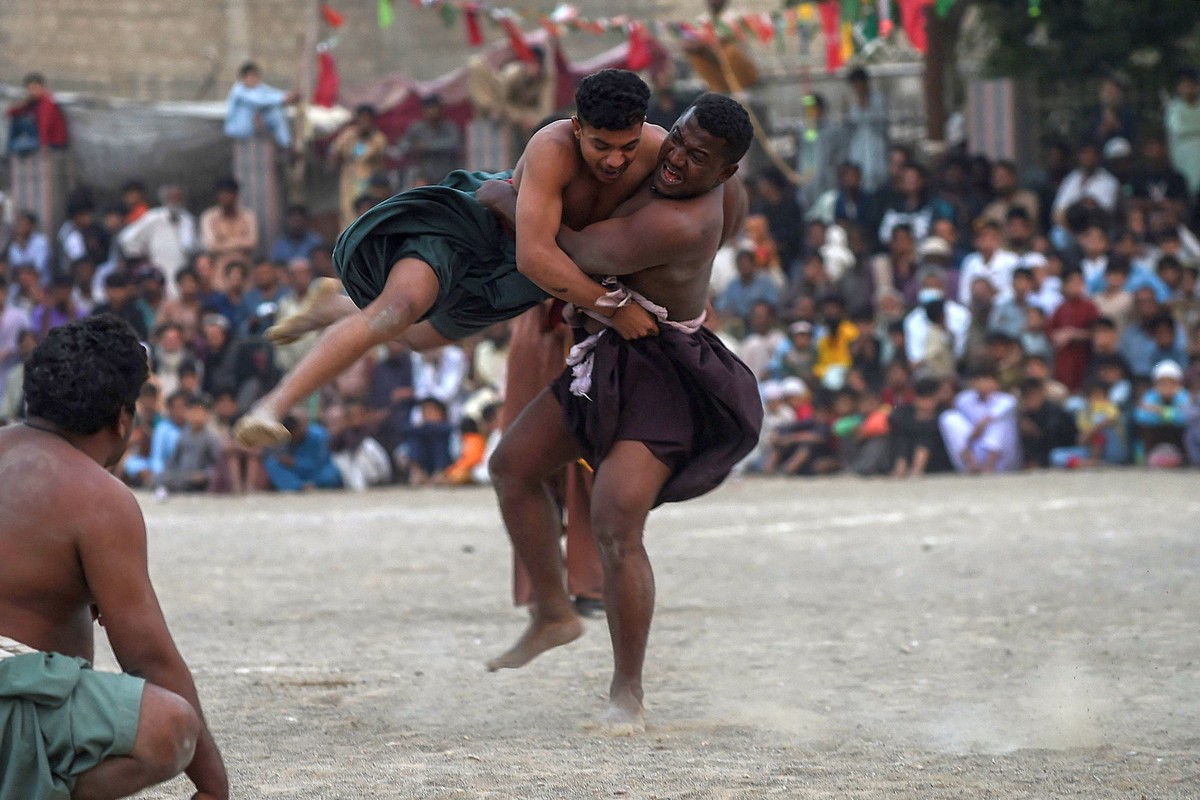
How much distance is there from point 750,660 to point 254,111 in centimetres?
1346

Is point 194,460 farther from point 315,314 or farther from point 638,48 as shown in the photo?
point 315,314

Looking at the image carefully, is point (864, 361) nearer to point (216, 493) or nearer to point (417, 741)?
point (216, 493)

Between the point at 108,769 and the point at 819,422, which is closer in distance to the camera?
the point at 108,769

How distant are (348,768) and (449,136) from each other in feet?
44.6

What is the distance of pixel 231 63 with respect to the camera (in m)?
25.2

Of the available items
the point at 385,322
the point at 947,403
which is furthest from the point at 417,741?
the point at 947,403

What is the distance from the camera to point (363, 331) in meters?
4.79

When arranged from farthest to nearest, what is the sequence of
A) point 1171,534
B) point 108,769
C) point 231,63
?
point 231,63 < point 1171,534 < point 108,769

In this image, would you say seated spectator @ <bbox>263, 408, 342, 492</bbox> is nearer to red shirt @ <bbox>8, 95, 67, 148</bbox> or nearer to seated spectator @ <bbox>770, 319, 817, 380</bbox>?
seated spectator @ <bbox>770, 319, 817, 380</bbox>

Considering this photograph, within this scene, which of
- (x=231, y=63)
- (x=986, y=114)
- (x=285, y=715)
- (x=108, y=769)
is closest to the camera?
(x=108, y=769)

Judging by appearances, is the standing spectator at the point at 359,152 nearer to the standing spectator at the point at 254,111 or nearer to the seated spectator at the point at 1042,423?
the standing spectator at the point at 254,111

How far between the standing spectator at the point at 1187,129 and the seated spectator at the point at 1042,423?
8.47ft

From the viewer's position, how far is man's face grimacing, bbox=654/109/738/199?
4559 millimetres

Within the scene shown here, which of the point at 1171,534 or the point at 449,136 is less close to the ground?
the point at 449,136
